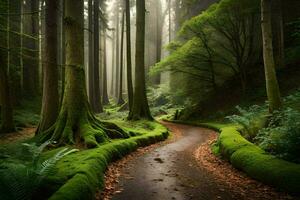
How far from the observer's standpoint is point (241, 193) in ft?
21.6

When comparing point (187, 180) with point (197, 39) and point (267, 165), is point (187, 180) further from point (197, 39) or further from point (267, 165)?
point (197, 39)

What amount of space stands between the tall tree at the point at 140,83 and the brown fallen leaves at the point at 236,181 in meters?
8.72

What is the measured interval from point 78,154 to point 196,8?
86.9 feet

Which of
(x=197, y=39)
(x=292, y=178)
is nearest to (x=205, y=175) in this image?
(x=292, y=178)

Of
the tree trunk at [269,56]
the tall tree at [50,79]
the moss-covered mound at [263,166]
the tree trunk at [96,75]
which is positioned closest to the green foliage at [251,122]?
the tree trunk at [269,56]

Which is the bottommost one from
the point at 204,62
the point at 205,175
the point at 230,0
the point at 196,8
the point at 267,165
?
the point at 205,175

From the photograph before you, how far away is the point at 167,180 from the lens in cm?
741

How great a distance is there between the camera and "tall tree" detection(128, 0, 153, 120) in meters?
19.2

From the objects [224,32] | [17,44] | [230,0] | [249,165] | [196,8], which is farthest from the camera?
[196,8]

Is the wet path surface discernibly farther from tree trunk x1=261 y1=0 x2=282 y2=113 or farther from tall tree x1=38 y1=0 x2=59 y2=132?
tall tree x1=38 y1=0 x2=59 y2=132

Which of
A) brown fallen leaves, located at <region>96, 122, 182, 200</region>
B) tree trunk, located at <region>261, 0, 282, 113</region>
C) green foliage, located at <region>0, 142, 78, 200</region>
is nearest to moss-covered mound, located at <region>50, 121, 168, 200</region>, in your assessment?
brown fallen leaves, located at <region>96, 122, 182, 200</region>

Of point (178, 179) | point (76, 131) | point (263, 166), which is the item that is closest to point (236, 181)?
point (263, 166)

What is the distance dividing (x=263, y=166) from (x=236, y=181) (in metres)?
0.77

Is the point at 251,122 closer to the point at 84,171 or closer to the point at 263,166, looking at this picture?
the point at 263,166
